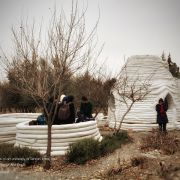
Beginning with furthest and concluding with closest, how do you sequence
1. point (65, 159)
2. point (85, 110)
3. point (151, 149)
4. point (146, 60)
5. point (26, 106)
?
point (26, 106) < point (146, 60) < point (85, 110) < point (151, 149) < point (65, 159)

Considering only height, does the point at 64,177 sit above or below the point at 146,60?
below

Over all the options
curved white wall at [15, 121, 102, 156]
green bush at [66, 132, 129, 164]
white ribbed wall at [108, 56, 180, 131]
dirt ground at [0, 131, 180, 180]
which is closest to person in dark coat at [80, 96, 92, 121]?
curved white wall at [15, 121, 102, 156]

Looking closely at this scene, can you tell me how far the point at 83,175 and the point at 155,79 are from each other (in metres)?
9.81

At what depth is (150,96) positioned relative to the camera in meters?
13.7

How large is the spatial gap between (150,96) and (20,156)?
30.1 feet

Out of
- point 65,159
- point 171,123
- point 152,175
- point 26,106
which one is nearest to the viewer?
point 152,175

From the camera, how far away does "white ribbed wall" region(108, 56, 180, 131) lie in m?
13.5

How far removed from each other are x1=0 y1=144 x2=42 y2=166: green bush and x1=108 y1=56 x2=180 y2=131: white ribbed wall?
8.11 metres

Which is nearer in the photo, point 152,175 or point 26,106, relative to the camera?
point 152,175

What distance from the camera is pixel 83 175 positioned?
17.9 ft

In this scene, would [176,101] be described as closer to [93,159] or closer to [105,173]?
[93,159]

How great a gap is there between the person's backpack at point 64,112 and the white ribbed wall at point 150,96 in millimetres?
6564

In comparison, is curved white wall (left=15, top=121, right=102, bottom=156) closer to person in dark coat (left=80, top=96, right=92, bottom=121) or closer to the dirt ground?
the dirt ground

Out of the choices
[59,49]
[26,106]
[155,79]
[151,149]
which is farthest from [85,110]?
[26,106]
